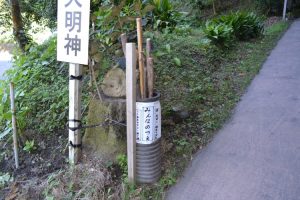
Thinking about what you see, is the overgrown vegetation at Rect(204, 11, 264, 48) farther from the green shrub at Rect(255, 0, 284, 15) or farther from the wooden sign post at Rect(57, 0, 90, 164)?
the green shrub at Rect(255, 0, 284, 15)

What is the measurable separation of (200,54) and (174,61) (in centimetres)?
98

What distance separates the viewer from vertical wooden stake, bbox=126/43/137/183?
7.85 ft

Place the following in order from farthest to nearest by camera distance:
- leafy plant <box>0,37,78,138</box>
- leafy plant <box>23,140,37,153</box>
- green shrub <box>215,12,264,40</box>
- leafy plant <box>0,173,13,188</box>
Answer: green shrub <box>215,12,264,40</box>
leafy plant <box>0,37,78,138</box>
leafy plant <box>23,140,37,153</box>
leafy plant <box>0,173,13,188</box>

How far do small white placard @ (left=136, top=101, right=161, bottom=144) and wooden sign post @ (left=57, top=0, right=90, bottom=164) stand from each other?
62cm

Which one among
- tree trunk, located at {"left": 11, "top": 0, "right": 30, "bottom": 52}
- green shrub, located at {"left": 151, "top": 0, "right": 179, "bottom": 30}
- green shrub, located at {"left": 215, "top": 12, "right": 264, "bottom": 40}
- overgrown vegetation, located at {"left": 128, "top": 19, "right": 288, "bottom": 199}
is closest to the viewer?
overgrown vegetation, located at {"left": 128, "top": 19, "right": 288, "bottom": 199}

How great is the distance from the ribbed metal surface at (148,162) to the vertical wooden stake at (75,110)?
0.64 m

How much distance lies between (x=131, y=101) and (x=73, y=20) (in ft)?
2.74

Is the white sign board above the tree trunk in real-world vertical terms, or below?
below

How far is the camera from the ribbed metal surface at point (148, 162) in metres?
2.59

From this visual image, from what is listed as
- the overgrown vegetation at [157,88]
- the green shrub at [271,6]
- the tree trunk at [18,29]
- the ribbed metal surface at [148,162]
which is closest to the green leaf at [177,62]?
the overgrown vegetation at [157,88]

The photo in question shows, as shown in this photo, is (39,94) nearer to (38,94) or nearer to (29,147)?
(38,94)

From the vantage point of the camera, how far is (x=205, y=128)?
143 inches

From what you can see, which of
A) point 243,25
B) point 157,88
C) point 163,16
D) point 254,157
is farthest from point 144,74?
point 243,25

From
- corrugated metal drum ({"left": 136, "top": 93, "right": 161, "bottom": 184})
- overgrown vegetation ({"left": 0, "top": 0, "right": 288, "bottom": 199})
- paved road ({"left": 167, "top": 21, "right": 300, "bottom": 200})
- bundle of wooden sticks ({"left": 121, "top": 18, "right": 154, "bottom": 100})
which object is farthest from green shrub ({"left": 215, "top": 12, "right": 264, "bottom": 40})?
corrugated metal drum ({"left": 136, "top": 93, "right": 161, "bottom": 184})
